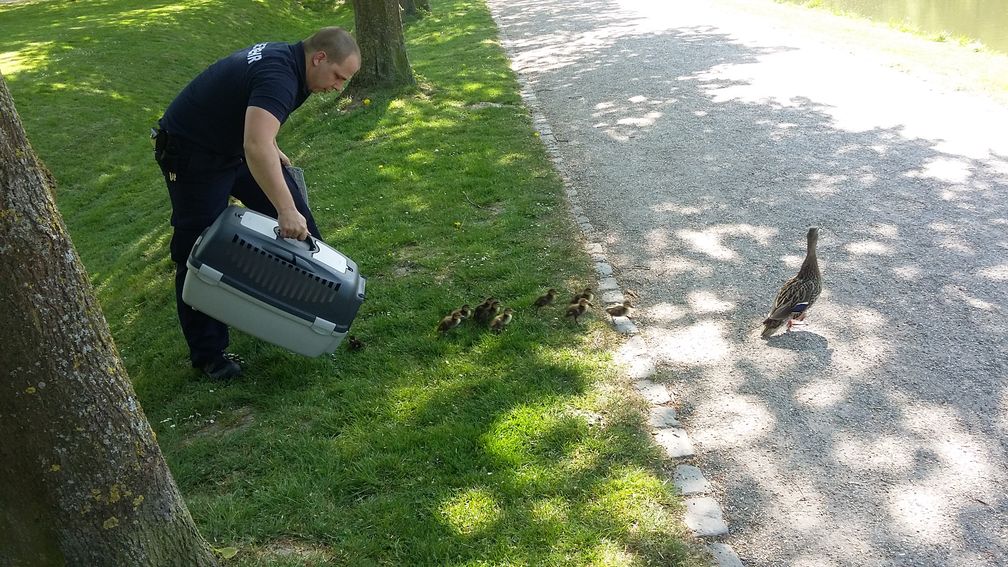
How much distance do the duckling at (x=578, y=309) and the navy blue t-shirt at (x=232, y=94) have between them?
2.42 metres

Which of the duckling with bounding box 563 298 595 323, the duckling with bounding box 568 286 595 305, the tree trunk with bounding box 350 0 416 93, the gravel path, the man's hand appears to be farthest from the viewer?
the tree trunk with bounding box 350 0 416 93

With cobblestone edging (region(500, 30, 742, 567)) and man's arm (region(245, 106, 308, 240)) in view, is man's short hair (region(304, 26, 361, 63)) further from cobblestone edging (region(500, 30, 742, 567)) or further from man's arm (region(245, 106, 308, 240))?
cobblestone edging (region(500, 30, 742, 567))

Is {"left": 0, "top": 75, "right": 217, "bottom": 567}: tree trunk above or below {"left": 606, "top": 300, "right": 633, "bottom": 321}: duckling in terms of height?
above

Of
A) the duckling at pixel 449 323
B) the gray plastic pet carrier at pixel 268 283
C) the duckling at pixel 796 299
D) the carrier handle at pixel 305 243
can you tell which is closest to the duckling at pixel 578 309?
the duckling at pixel 449 323

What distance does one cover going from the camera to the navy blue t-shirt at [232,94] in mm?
4367

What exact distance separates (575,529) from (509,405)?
1.16 meters

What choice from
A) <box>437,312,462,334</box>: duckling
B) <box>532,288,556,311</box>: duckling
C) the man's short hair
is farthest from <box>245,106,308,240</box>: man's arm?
<box>532,288,556,311</box>: duckling

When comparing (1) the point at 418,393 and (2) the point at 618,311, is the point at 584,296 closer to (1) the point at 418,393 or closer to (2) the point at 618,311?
(2) the point at 618,311

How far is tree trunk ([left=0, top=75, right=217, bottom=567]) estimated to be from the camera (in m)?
2.53

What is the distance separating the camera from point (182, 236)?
4812 millimetres

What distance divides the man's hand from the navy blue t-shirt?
21.8 inches

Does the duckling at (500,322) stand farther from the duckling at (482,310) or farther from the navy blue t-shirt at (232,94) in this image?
the navy blue t-shirt at (232,94)

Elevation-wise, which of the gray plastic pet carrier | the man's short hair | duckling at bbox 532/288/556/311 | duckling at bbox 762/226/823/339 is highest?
the man's short hair

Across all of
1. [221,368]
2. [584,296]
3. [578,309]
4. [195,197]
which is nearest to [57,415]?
[195,197]
